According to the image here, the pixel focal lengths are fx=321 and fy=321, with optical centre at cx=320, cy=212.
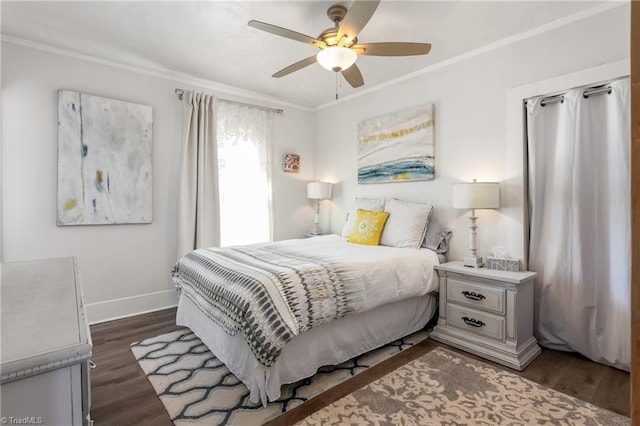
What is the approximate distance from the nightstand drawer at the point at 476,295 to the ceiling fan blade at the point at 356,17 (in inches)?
80.8

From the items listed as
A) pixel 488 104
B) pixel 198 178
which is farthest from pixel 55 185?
pixel 488 104

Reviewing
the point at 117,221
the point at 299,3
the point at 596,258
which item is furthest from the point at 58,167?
the point at 596,258

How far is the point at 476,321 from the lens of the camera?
2.54 metres

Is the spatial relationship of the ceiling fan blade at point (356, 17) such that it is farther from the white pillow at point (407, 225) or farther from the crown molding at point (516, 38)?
the white pillow at point (407, 225)

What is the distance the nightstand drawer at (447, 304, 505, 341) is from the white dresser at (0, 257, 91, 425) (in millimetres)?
2503

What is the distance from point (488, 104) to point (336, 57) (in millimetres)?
1641

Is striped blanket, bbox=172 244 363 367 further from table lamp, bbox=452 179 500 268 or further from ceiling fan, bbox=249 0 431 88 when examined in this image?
ceiling fan, bbox=249 0 431 88

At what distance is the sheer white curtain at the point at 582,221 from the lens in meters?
2.21

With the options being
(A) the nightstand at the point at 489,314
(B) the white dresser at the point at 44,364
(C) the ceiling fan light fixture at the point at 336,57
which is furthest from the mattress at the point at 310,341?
(C) the ceiling fan light fixture at the point at 336,57

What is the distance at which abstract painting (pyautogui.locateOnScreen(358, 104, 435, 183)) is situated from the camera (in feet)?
11.2

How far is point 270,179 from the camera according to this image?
436 cm

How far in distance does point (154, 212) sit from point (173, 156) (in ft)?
2.17

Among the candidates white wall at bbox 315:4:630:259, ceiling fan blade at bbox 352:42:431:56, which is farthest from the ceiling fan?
white wall at bbox 315:4:630:259

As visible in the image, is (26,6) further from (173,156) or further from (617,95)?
(617,95)
